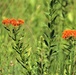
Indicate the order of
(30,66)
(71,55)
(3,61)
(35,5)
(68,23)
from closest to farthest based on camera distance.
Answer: (30,66) → (71,55) → (3,61) → (68,23) → (35,5)

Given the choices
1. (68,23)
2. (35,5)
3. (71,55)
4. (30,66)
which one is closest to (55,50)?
(71,55)

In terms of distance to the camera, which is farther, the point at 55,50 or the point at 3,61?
the point at 3,61

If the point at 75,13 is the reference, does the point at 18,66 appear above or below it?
below

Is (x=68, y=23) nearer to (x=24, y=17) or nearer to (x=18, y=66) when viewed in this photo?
(x=24, y=17)

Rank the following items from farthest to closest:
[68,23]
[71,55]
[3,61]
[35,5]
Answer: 1. [35,5]
2. [68,23]
3. [3,61]
4. [71,55]

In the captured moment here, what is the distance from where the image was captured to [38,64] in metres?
3.78

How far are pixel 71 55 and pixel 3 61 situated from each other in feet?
3.06

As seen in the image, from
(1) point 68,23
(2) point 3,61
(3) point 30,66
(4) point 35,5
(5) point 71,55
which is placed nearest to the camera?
(3) point 30,66

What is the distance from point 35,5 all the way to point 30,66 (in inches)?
135

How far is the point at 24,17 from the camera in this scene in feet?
21.6

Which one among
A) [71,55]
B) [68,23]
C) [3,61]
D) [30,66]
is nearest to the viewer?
[30,66]

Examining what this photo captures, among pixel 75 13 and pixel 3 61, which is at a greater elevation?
pixel 75 13

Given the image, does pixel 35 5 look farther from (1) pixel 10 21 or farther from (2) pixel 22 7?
(1) pixel 10 21

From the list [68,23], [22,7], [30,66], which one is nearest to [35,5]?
[22,7]
